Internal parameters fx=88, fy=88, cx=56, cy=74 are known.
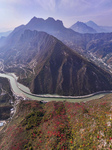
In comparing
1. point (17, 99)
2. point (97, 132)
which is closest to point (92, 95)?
point (97, 132)

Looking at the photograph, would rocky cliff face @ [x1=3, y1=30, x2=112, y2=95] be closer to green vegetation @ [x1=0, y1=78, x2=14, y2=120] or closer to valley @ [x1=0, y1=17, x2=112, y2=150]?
valley @ [x1=0, y1=17, x2=112, y2=150]

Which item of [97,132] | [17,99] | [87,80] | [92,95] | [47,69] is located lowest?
[92,95]

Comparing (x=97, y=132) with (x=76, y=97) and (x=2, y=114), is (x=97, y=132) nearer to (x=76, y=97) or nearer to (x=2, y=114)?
(x=76, y=97)

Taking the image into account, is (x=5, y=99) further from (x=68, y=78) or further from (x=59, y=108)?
(x=68, y=78)

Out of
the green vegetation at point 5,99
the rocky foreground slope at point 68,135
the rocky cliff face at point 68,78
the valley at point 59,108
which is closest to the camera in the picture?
the rocky foreground slope at point 68,135

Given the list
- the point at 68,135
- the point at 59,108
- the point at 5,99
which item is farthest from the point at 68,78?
the point at 68,135

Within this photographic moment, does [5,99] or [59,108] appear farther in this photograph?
[5,99]

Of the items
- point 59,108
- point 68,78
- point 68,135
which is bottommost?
point 59,108

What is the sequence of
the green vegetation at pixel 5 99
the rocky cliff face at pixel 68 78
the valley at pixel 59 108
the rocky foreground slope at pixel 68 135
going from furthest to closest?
the rocky cliff face at pixel 68 78, the green vegetation at pixel 5 99, the valley at pixel 59 108, the rocky foreground slope at pixel 68 135

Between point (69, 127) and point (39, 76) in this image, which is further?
point (39, 76)

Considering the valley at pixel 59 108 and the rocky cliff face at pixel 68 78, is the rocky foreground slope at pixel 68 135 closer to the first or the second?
the valley at pixel 59 108

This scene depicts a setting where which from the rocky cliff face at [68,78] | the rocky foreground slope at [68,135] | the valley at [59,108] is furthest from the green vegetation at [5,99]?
the rocky foreground slope at [68,135]
